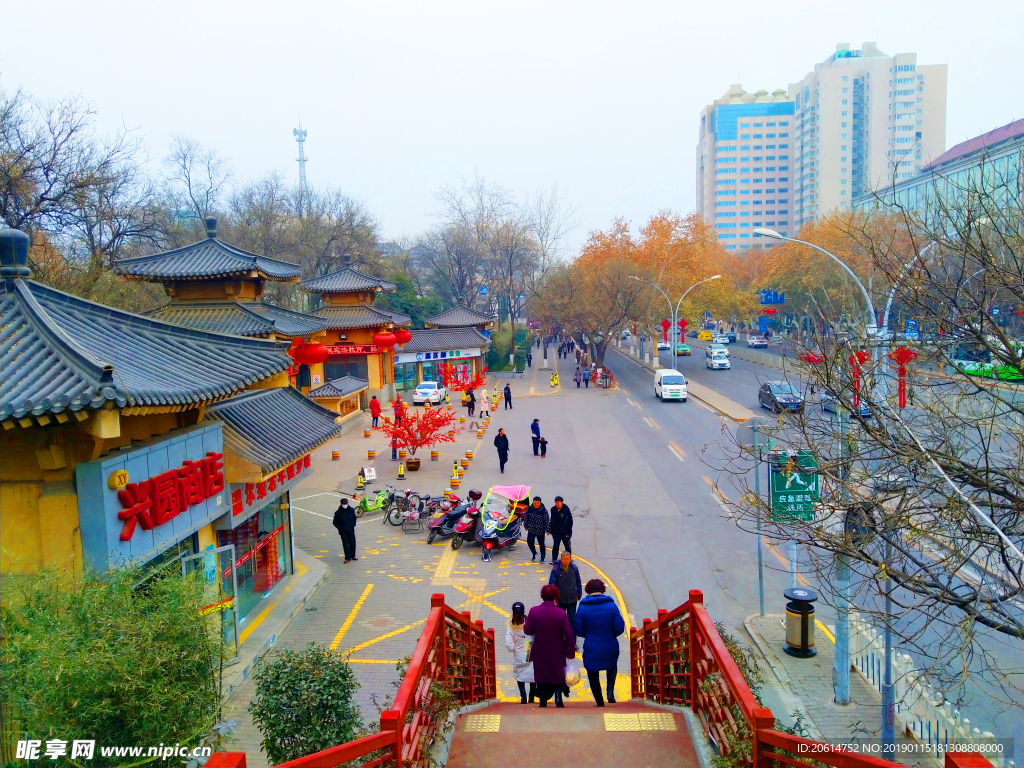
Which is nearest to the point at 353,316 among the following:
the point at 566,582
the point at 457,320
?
the point at 457,320

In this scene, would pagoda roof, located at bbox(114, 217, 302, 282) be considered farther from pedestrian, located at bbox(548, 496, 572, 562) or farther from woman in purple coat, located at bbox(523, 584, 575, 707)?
woman in purple coat, located at bbox(523, 584, 575, 707)

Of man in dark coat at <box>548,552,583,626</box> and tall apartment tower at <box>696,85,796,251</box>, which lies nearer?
man in dark coat at <box>548,552,583,626</box>

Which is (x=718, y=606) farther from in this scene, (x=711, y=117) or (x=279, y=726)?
(x=711, y=117)

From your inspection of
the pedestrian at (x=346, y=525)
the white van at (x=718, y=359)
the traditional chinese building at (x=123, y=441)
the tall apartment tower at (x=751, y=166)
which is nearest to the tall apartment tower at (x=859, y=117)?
the tall apartment tower at (x=751, y=166)

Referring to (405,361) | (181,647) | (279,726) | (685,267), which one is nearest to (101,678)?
(181,647)

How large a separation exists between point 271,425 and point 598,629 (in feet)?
21.1

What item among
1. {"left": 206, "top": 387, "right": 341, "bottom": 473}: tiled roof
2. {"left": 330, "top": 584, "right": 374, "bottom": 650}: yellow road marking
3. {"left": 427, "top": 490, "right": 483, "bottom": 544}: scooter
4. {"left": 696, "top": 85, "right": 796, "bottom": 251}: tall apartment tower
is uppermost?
{"left": 696, "top": 85, "right": 796, "bottom": 251}: tall apartment tower

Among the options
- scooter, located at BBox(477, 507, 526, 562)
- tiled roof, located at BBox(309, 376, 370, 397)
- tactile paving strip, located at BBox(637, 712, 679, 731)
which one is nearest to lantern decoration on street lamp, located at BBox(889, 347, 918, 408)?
tactile paving strip, located at BBox(637, 712, 679, 731)

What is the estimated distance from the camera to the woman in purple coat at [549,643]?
291 inches

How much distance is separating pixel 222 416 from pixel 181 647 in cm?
594

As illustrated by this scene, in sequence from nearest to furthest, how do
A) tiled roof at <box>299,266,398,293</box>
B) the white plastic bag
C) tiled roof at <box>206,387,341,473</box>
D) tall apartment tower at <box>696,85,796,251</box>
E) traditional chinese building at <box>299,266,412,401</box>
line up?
the white plastic bag, tiled roof at <box>206,387,341,473</box>, traditional chinese building at <box>299,266,412,401</box>, tiled roof at <box>299,266,398,293</box>, tall apartment tower at <box>696,85,796,251</box>

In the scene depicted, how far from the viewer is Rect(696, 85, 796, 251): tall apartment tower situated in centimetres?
12762

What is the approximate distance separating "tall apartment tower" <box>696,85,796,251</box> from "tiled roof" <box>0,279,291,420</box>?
125195mm

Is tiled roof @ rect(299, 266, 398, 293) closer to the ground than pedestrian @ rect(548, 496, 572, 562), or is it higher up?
higher up
